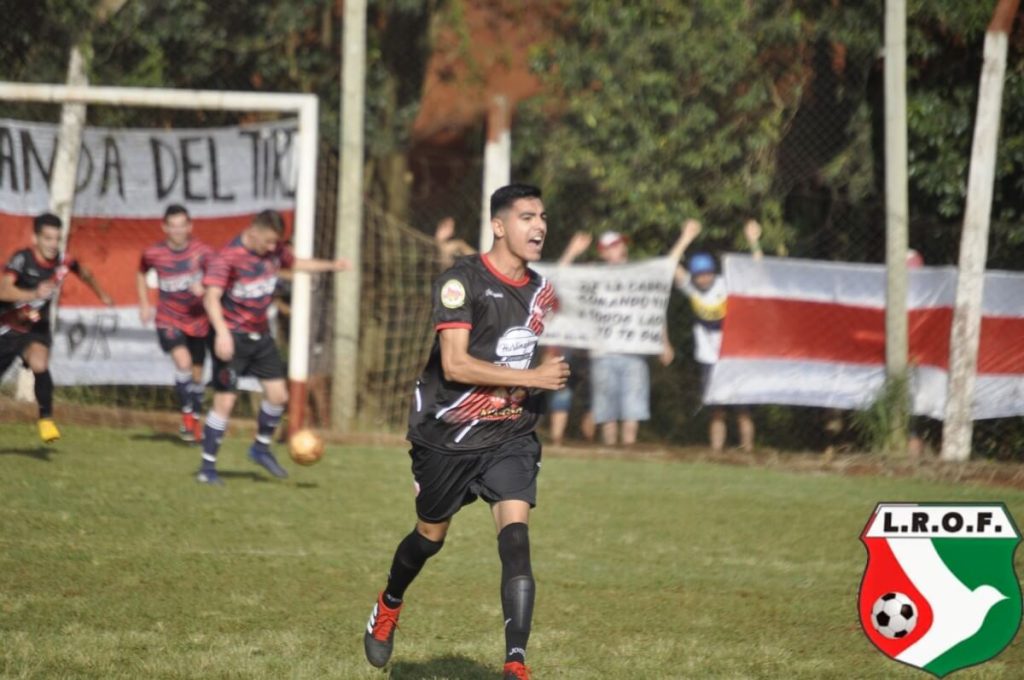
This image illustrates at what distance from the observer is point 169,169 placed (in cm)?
1390

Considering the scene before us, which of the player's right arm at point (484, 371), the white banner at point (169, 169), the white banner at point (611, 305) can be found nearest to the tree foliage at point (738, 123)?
the white banner at point (611, 305)

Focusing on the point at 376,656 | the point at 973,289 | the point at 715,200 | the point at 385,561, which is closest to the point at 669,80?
the point at 715,200

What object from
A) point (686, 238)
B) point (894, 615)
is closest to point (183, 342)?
point (686, 238)

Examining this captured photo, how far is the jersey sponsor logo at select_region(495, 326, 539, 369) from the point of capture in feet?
18.9

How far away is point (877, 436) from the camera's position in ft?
42.2

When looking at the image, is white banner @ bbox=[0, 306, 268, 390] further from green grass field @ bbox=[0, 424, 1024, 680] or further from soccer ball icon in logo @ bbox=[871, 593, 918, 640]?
soccer ball icon in logo @ bbox=[871, 593, 918, 640]

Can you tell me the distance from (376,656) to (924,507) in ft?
7.64

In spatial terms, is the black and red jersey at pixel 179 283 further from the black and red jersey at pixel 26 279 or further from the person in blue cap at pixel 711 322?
the person in blue cap at pixel 711 322

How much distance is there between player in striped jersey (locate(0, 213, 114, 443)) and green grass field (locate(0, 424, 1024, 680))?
→ 21.3 inches

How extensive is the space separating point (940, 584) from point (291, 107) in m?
9.20

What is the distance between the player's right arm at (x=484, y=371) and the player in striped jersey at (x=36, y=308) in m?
6.16

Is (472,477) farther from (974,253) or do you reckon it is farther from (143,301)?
(974,253)

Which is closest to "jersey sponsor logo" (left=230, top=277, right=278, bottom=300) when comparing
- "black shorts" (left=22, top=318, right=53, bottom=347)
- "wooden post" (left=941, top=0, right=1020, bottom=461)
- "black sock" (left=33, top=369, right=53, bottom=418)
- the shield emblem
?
"black shorts" (left=22, top=318, right=53, bottom=347)

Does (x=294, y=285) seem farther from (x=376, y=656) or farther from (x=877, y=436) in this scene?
(x=376, y=656)
